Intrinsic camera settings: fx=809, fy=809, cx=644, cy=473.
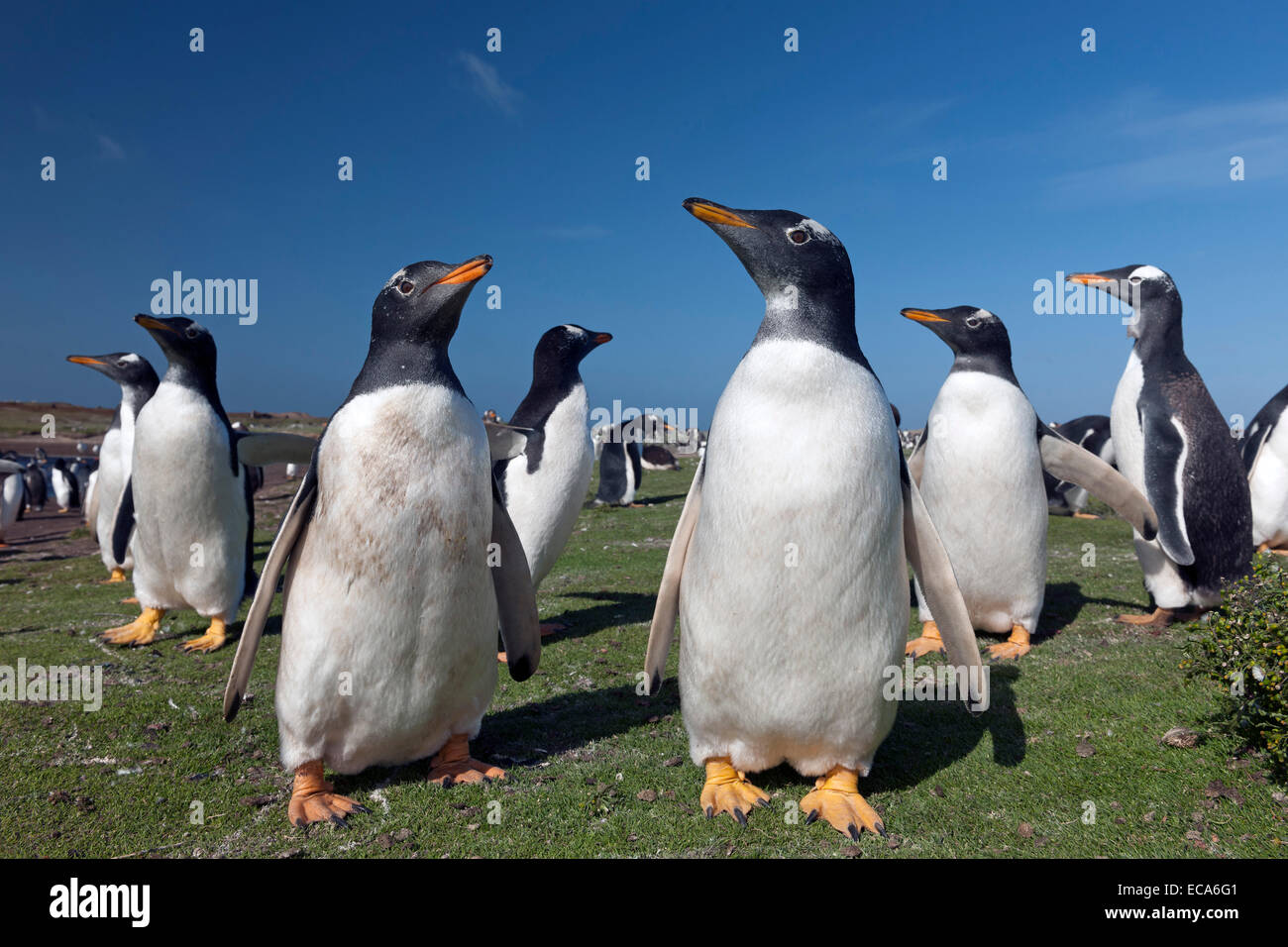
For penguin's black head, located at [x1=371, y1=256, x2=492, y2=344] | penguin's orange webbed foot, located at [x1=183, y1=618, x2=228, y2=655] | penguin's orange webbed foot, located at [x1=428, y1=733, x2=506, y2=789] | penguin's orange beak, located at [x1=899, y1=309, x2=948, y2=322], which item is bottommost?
penguin's orange webbed foot, located at [x1=183, y1=618, x2=228, y2=655]

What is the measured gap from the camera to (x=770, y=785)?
10.3ft

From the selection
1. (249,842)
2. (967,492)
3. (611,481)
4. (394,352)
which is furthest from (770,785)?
(611,481)

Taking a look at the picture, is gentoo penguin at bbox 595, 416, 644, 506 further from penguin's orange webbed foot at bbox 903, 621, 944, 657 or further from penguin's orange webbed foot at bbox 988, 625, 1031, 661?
penguin's orange webbed foot at bbox 988, 625, 1031, 661

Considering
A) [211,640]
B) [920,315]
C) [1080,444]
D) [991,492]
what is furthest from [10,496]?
[1080,444]

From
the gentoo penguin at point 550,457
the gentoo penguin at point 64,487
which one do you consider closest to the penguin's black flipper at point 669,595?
the gentoo penguin at point 550,457

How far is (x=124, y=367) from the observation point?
7551mm

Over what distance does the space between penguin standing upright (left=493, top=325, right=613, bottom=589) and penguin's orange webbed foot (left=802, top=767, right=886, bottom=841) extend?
3205mm

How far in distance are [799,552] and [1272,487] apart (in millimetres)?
7871

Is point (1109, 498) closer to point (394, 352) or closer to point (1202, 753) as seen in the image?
point (1202, 753)

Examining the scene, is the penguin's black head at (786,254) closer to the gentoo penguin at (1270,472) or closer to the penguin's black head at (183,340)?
the penguin's black head at (183,340)

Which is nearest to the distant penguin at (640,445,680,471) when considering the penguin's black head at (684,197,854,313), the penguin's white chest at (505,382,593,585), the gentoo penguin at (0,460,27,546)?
the gentoo penguin at (0,460,27,546)

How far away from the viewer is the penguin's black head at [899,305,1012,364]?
16.5 feet

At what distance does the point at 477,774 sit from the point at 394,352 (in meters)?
1.68

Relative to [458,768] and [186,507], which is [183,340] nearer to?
[186,507]
